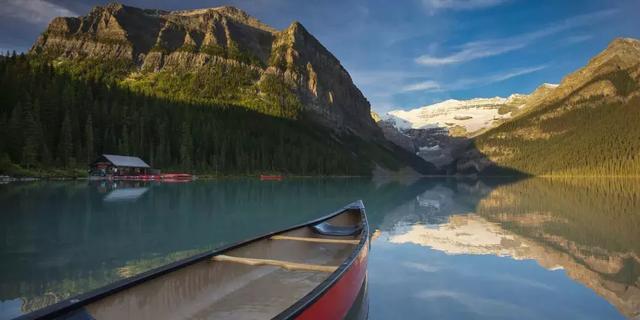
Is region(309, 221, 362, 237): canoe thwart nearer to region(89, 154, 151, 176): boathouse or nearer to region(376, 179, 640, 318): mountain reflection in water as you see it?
region(376, 179, 640, 318): mountain reflection in water

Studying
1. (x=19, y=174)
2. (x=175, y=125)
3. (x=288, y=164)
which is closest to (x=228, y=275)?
(x=19, y=174)

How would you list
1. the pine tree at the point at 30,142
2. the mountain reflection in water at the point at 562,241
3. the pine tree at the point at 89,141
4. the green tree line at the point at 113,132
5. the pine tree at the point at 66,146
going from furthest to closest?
1. the pine tree at the point at 89,141
2. the pine tree at the point at 66,146
3. the green tree line at the point at 113,132
4. the pine tree at the point at 30,142
5. the mountain reflection in water at the point at 562,241

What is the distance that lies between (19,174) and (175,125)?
5817 centimetres

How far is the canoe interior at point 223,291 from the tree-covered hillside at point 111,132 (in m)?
72.0

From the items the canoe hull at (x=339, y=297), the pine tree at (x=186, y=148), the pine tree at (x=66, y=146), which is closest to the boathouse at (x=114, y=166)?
the pine tree at (x=66, y=146)

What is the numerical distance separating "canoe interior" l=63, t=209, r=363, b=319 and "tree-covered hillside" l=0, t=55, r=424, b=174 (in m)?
72.0

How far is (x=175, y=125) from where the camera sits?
405 ft

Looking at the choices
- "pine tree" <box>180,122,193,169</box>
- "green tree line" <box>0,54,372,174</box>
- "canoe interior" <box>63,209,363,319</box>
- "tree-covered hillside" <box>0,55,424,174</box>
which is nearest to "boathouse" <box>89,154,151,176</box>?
"tree-covered hillside" <box>0,55,424,174</box>

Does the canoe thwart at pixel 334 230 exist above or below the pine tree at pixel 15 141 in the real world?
below

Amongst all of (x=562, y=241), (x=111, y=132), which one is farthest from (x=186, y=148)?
(x=562, y=241)

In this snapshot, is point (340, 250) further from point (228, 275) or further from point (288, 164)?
point (288, 164)

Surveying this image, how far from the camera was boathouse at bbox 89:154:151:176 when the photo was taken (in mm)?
85250

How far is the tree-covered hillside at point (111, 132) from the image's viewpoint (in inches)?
2965

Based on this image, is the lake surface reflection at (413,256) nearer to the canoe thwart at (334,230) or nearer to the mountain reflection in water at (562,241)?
the mountain reflection in water at (562,241)
